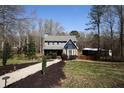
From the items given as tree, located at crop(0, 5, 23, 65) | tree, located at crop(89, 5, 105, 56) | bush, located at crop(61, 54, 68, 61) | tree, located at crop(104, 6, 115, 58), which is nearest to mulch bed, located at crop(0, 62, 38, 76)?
tree, located at crop(0, 5, 23, 65)

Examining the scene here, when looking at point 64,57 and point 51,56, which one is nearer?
point 51,56

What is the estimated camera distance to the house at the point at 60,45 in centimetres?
1200

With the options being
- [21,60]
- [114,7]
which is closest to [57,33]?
[21,60]

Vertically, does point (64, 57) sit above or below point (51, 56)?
below

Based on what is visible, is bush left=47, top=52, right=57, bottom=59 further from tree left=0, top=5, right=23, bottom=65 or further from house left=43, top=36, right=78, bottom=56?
tree left=0, top=5, right=23, bottom=65

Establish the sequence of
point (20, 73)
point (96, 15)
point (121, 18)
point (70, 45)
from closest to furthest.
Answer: point (20, 73) → point (121, 18) → point (96, 15) → point (70, 45)

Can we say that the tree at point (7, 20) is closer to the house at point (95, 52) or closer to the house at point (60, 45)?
the house at point (60, 45)

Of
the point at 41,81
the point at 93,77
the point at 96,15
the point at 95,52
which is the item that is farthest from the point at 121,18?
the point at 41,81

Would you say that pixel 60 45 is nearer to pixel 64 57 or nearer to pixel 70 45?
pixel 64 57

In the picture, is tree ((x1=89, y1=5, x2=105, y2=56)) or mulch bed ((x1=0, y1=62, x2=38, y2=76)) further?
tree ((x1=89, y1=5, x2=105, y2=56))

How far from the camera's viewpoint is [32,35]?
37.6 ft

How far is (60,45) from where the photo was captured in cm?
1376

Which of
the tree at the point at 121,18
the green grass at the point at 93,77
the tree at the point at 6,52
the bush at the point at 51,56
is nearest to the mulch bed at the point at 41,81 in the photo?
the green grass at the point at 93,77

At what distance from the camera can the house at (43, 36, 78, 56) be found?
12.0 metres
